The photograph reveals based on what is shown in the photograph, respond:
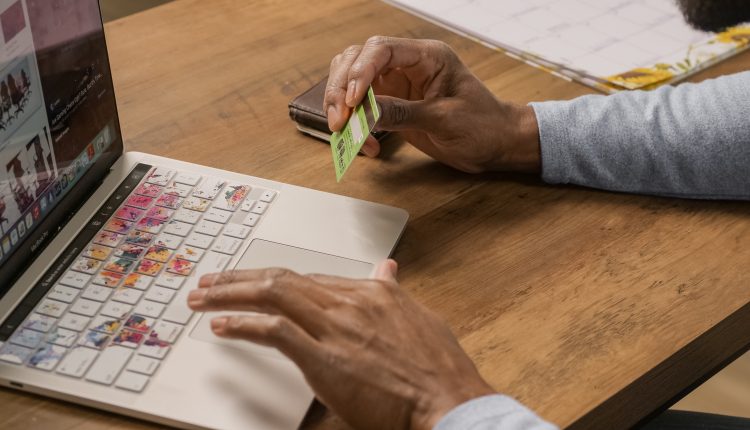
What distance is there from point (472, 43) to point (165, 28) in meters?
0.46

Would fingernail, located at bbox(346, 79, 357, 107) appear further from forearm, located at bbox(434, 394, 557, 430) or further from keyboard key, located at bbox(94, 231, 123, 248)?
forearm, located at bbox(434, 394, 557, 430)

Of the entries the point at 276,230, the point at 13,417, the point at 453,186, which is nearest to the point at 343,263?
the point at 276,230

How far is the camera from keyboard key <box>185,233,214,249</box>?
0.90m

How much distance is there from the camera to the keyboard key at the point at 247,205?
96 centimetres

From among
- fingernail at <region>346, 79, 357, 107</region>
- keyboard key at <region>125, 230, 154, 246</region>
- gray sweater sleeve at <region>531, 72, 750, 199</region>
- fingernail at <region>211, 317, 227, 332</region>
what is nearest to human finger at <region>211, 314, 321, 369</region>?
fingernail at <region>211, 317, 227, 332</region>

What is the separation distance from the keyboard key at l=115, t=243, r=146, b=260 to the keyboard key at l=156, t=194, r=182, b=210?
70 millimetres

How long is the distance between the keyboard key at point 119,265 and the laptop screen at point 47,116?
0.24ft

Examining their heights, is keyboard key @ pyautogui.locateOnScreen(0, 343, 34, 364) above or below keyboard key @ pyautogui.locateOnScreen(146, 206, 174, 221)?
below

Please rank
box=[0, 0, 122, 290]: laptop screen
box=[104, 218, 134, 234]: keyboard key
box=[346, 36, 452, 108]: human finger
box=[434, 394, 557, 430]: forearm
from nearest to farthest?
box=[434, 394, 557, 430]: forearm < box=[0, 0, 122, 290]: laptop screen < box=[104, 218, 134, 234]: keyboard key < box=[346, 36, 452, 108]: human finger

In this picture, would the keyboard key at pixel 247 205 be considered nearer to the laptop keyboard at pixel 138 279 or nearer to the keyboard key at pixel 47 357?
the laptop keyboard at pixel 138 279

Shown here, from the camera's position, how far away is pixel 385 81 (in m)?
1.11

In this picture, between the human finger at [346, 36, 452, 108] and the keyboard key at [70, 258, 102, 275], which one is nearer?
the keyboard key at [70, 258, 102, 275]

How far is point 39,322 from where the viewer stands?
2.61 ft

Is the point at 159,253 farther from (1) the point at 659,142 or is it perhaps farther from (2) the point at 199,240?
(1) the point at 659,142
